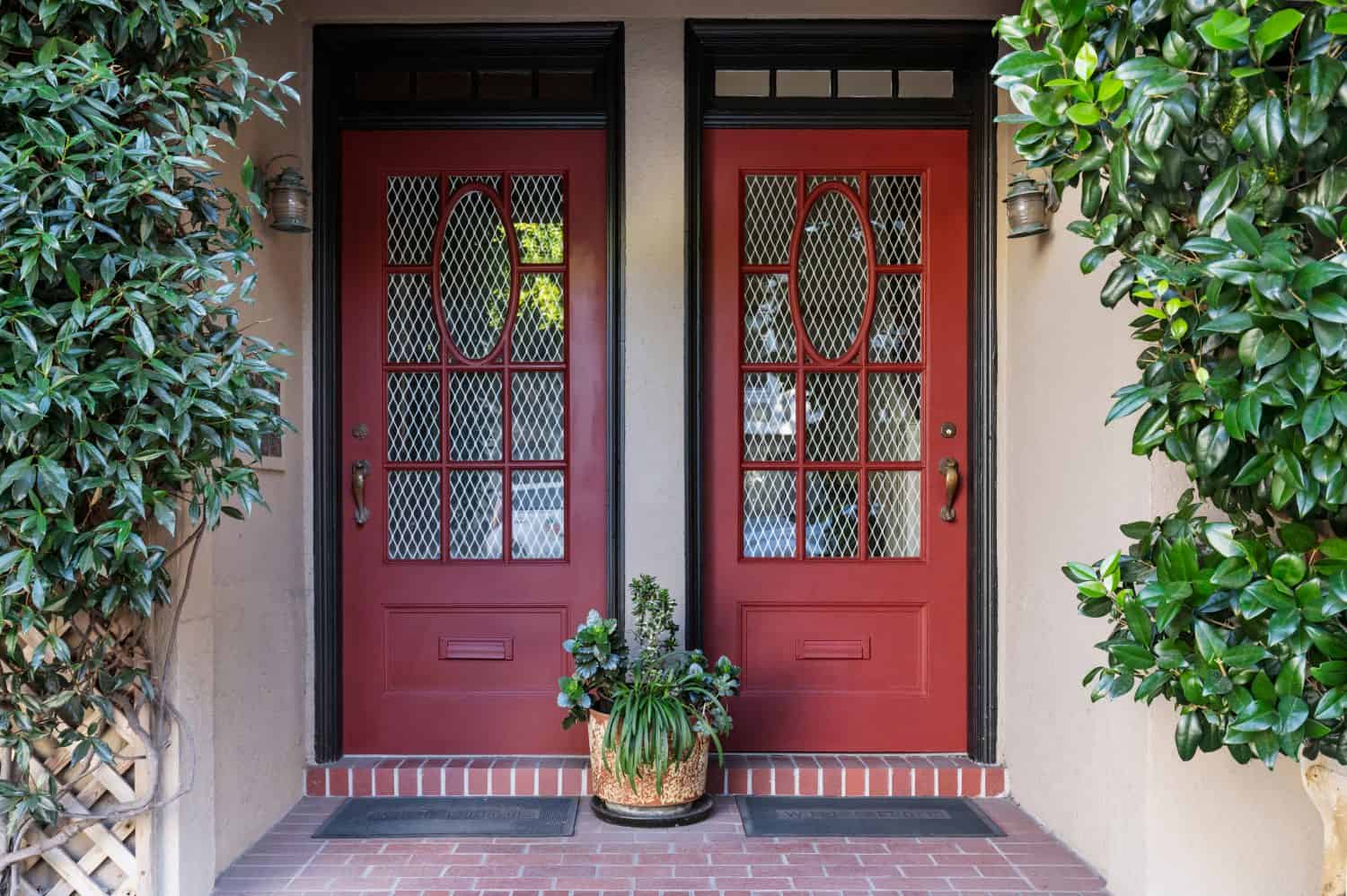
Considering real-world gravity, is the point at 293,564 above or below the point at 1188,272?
below

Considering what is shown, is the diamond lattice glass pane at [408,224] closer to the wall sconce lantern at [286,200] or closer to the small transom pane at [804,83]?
the wall sconce lantern at [286,200]

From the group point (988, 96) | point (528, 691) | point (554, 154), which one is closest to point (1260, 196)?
point (988, 96)

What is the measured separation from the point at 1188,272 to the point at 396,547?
2589mm

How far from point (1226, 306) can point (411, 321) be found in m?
2.56

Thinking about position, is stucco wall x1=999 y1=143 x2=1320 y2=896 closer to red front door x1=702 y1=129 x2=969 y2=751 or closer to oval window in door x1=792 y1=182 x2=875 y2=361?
red front door x1=702 y1=129 x2=969 y2=751

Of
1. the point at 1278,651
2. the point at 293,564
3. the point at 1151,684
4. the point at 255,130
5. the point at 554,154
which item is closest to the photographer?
the point at 1278,651

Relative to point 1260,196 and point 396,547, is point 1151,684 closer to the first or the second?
point 1260,196

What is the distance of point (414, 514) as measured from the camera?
329 centimetres

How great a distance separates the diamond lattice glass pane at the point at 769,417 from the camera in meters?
3.30

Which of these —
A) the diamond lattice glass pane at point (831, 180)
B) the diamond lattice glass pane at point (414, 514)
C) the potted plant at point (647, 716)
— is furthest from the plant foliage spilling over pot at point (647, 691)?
the diamond lattice glass pane at point (831, 180)

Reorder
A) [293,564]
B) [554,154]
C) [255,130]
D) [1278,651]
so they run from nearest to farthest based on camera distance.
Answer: [1278,651]
[255,130]
[293,564]
[554,154]

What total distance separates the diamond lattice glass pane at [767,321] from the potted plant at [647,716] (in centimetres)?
91

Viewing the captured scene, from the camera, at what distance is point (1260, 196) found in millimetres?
1515

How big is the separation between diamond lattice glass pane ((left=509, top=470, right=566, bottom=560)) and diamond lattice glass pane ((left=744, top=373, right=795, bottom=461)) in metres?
0.67
